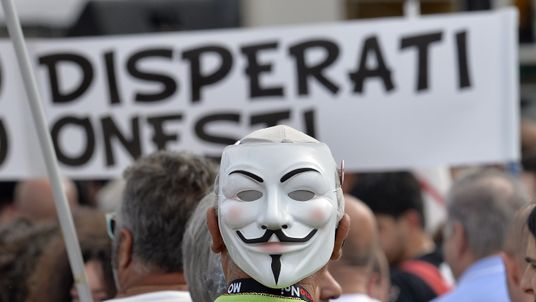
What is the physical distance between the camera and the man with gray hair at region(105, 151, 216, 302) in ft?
10.8

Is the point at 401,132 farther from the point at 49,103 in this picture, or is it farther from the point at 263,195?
the point at 263,195

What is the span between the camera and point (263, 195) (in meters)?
2.31

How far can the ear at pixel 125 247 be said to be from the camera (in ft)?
10.8

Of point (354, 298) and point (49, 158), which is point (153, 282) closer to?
point (49, 158)

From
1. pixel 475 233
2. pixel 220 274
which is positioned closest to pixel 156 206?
pixel 220 274

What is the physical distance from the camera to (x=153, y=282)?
129 inches

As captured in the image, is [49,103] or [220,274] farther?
[49,103]

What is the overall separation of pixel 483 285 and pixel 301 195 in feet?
7.80

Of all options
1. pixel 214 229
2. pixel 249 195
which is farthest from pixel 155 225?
pixel 249 195

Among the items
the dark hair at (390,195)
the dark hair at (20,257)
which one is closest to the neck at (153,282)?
the dark hair at (20,257)

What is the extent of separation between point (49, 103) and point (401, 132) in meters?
1.46

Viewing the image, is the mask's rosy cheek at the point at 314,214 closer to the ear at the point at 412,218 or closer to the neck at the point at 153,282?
the neck at the point at 153,282

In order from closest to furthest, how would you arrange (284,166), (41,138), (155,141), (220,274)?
(284,166)
(220,274)
(41,138)
(155,141)

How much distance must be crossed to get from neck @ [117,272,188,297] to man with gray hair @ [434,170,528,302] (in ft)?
5.04
